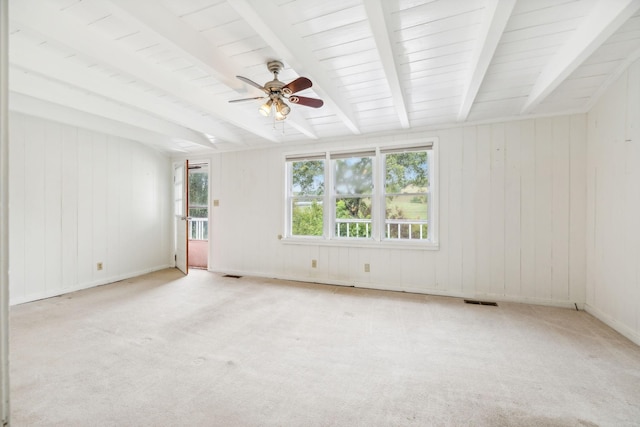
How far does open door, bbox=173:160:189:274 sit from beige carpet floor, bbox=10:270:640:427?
5.15ft

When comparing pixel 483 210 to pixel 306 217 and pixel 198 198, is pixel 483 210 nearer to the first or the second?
pixel 306 217

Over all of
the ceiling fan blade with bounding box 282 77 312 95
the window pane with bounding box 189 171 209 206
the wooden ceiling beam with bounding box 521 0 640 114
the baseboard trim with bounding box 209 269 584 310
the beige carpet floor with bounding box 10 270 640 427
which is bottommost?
the beige carpet floor with bounding box 10 270 640 427

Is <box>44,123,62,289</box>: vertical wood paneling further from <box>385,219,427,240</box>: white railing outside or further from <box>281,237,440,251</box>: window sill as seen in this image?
<box>385,219,427,240</box>: white railing outside

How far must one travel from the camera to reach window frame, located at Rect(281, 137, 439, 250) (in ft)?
12.1

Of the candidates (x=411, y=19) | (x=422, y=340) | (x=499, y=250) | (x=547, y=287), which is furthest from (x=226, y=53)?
(x=547, y=287)

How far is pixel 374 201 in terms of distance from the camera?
3969mm

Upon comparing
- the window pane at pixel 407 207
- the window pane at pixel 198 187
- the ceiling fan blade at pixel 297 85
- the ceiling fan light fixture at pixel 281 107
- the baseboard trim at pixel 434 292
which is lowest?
the baseboard trim at pixel 434 292

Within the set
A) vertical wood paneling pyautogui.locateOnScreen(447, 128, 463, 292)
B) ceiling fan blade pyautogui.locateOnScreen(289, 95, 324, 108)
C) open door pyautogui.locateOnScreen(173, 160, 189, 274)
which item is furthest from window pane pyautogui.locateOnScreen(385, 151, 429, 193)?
open door pyautogui.locateOnScreen(173, 160, 189, 274)

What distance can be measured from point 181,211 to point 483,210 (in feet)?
15.9

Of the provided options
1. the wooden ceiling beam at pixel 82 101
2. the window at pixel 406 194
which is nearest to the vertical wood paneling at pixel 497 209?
the window at pixel 406 194

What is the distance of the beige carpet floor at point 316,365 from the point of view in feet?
4.94

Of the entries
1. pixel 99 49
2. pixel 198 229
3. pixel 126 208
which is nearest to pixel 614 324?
pixel 99 49

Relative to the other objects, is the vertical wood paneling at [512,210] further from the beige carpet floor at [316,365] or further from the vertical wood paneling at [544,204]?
the beige carpet floor at [316,365]

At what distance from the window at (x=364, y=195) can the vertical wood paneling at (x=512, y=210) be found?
837 mm
